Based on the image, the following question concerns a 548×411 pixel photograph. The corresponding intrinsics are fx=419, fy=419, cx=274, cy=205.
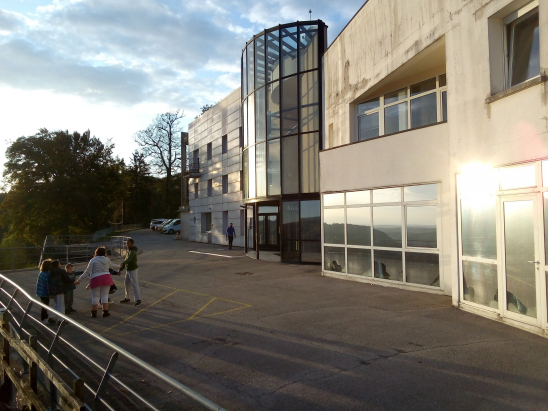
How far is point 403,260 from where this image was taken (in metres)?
11.1

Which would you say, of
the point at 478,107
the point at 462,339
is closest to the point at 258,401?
the point at 462,339

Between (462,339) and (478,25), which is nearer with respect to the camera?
(462,339)

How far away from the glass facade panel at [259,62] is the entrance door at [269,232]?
7.37 metres

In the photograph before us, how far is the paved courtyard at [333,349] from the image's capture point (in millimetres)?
4777

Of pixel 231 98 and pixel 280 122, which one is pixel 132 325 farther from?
pixel 231 98

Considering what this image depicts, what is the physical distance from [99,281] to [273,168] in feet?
37.5

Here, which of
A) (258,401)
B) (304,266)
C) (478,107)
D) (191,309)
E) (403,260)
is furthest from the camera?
(304,266)

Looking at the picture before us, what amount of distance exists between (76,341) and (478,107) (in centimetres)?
868

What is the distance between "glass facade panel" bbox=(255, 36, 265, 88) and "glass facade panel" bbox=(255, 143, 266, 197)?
10.4 ft

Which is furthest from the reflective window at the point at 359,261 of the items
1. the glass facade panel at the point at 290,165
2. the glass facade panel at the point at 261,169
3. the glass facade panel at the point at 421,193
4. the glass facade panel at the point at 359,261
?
the glass facade panel at the point at 261,169

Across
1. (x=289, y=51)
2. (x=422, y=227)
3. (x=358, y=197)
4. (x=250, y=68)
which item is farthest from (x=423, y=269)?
(x=250, y=68)

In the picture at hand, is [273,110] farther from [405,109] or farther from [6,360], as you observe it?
[6,360]

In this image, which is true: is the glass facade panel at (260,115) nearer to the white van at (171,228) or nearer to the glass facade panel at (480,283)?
the glass facade panel at (480,283)

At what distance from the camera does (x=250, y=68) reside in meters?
21.9
